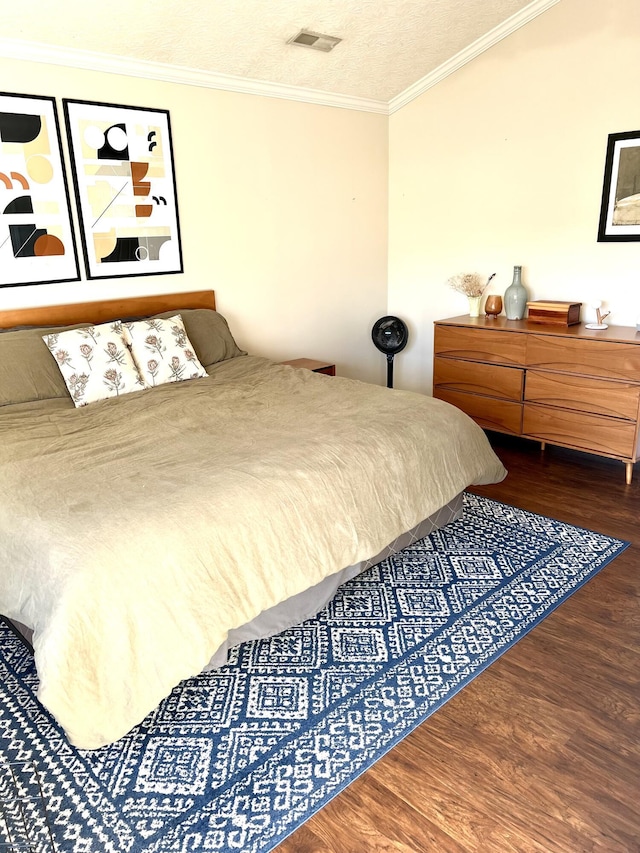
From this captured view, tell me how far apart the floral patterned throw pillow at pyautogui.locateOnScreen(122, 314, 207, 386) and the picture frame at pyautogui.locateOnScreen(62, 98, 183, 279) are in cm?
53

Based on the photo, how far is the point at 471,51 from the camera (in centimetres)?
424

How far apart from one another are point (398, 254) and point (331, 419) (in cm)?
284

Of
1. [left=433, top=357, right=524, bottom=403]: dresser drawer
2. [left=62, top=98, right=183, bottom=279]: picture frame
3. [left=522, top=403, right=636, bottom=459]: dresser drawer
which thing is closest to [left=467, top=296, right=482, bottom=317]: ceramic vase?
[left=433, top=357, right=524, bottom=403]: dresser drawer

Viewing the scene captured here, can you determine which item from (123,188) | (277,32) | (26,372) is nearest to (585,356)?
(277,32)

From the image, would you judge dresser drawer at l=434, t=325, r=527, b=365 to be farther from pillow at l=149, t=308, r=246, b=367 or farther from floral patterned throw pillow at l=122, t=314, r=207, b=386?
floral patterned throw pillow at l=122, t=314, r=207, b=386

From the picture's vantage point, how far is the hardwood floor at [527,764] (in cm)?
158

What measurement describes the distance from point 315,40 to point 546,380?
2390 mm

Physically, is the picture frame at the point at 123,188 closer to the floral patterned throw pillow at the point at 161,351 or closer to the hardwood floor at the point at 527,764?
the floral patterned throw pillow at the point at 161,351

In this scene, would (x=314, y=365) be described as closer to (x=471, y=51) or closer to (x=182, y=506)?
(x=471, y=51)

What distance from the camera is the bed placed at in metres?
1.73

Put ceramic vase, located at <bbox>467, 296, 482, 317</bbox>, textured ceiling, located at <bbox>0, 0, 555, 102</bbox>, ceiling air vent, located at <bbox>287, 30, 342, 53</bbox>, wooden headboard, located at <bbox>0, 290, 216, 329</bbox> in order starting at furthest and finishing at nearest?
ceramic vase, located at <bbox>467, 296, 482, 317</bbox>, ceiling air vent, located at <bbox>287, 30, 342, 53</bbox>, wooden headboard, located at <bbox>0, 290, 216, 329</bbox>, textured ceiling, located at <bbox>0, 0, 555, 102</bbox>

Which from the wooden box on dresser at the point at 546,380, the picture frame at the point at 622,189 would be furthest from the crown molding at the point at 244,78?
the wooden box on dresser at the point at 546,380

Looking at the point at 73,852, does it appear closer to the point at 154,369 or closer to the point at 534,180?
the point at 154,369

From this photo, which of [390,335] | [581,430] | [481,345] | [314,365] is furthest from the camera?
[390,335]
